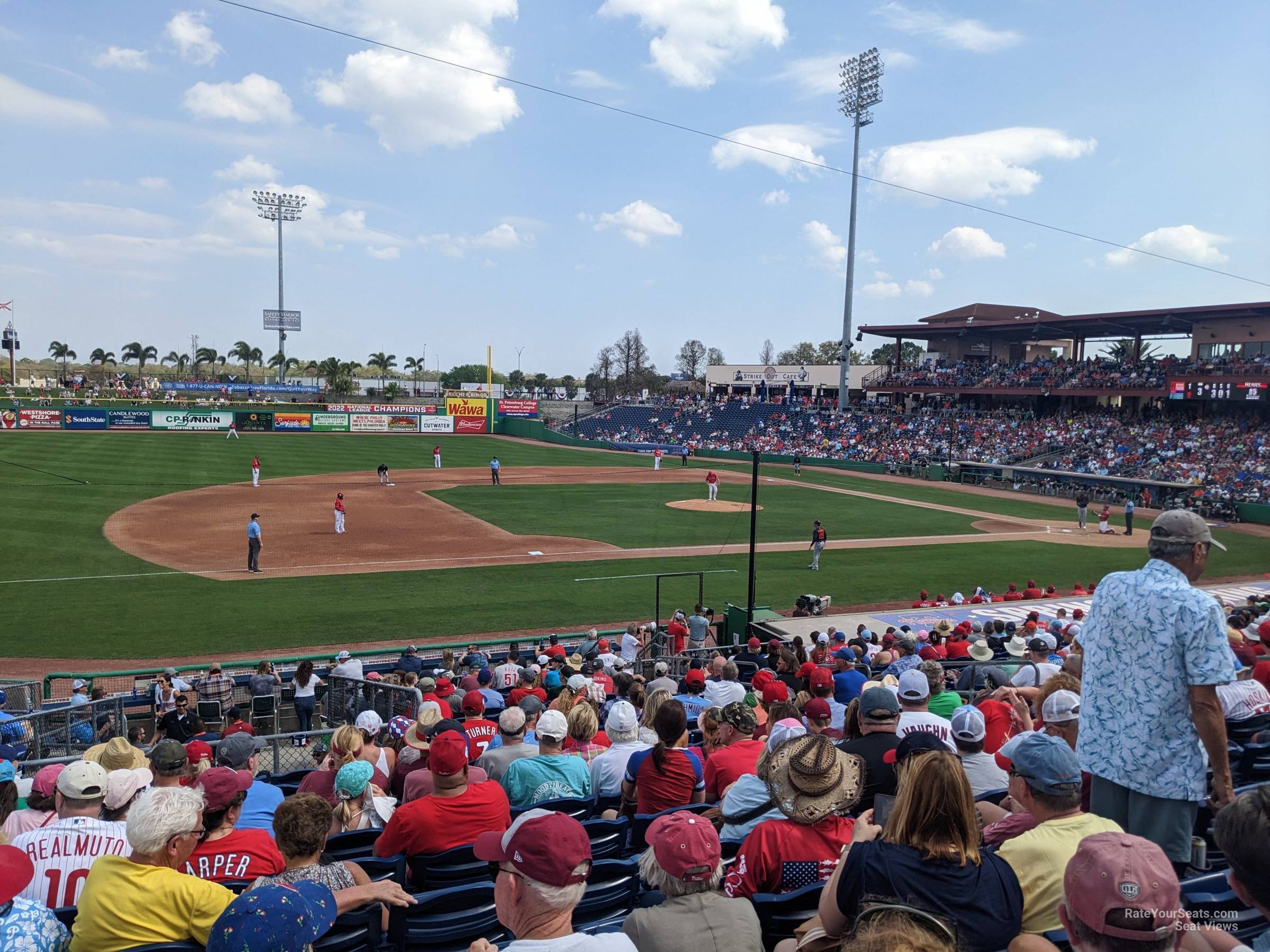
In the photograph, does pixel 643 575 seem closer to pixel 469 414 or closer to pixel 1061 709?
pixel 1061 709

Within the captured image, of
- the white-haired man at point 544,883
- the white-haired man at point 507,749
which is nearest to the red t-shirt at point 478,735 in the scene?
A: the white-haired man at point 507,749

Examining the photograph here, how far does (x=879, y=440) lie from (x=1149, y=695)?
62.5 metres

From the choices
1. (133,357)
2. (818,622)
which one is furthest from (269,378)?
(818,622)

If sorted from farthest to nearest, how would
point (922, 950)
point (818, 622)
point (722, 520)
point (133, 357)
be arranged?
point (133, 357) < point (722, 520) < point (818, 622) < point (922, 950)

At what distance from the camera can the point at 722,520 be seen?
3488cm

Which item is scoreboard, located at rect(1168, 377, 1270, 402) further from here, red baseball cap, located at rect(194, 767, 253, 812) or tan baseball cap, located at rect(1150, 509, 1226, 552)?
red baseball cap, located at rect(194, 767, 253, 812)

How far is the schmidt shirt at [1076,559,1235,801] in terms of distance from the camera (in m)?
Answer: 3.79

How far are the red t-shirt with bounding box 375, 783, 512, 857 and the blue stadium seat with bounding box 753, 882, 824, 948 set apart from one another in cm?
178

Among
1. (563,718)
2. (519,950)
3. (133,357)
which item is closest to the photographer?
(519,950)

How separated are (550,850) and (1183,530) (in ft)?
10.7

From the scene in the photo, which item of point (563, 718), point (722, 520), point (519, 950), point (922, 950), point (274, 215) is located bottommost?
point (722, 520)

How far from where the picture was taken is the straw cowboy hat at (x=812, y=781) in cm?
389

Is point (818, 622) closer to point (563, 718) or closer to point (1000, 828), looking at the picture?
point (563, 718)

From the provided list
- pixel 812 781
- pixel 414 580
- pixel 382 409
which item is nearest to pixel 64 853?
pixel 812 781
